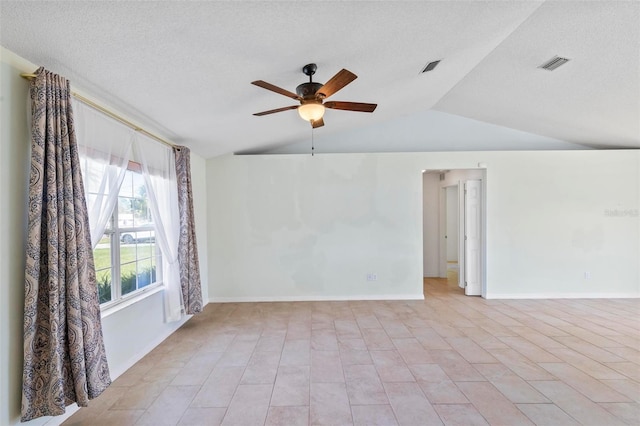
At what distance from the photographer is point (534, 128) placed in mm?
4762

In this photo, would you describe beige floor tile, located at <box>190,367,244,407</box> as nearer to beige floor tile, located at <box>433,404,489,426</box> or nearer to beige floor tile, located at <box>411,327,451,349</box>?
beige floor tile, located at <box>433,404,489,426</box>

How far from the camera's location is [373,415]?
2.03 metres

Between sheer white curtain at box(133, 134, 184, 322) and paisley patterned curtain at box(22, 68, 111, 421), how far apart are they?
1.19 metres

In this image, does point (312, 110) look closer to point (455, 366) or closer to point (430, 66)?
point (430, 66)

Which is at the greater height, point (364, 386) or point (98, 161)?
point (98, 161)

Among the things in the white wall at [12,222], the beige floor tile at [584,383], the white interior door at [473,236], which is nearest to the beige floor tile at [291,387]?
the white wall at [12,222]

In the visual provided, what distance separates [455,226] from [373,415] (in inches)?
235

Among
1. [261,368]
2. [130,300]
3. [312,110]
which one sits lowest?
[261,368]

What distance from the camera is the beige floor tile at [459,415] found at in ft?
6.41

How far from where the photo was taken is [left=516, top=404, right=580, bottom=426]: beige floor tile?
1.95m

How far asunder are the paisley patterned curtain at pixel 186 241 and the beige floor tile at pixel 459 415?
3019 mm

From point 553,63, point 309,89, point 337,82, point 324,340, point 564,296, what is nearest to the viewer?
point 337,82

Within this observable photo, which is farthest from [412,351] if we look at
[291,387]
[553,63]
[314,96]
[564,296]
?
[564,296]

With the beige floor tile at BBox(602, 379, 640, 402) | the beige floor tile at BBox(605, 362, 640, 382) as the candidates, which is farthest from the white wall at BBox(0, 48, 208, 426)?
the beige floor tile at BBox(605, 362, 640, 382)
